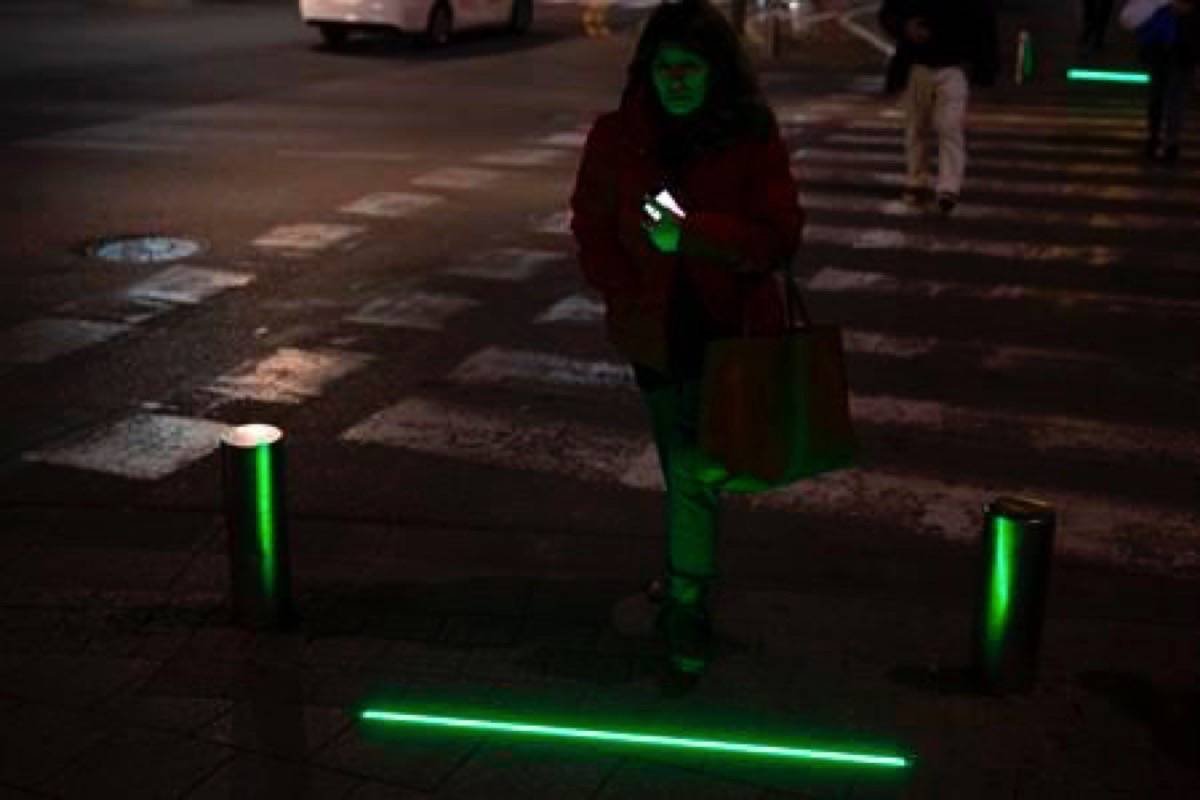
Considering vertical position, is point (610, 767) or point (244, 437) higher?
point (244, 437)

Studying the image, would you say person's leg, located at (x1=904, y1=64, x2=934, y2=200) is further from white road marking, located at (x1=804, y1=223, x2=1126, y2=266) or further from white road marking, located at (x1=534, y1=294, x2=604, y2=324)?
white road marking, located at (x1=534, y1=294, x2=604, y2=324)

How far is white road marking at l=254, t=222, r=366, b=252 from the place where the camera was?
34.5 feet

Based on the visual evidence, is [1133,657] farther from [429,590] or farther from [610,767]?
[429,590]

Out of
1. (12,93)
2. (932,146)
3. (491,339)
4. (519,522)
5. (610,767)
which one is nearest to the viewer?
(610,767)

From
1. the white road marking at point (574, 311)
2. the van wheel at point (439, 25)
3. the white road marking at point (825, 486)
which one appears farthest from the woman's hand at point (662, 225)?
the van wheel at point (439, 25)

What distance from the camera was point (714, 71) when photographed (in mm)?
4082

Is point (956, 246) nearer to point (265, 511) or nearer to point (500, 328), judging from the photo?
point (500, 328)

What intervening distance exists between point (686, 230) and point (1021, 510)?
120 centimetres

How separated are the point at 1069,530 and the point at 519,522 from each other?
2039 millimetres

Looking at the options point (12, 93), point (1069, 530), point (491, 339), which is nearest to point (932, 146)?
point (491, 339)

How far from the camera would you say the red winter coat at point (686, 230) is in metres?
4.05

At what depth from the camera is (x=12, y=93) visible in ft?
60.1

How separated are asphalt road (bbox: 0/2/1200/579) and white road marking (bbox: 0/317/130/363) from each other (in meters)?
0.02

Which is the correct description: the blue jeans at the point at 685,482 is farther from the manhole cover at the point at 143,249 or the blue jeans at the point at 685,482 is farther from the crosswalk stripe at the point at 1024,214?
the crosswalk stripe at the point at 1024,214
